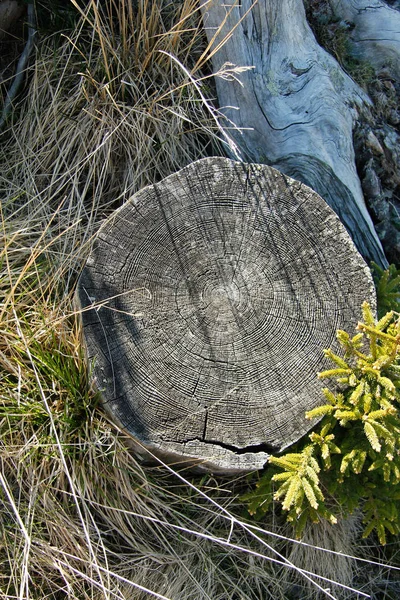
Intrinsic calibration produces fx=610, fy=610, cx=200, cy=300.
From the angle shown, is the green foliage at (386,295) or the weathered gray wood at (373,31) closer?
the green foliage at (386,295)

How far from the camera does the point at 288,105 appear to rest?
3.14 m

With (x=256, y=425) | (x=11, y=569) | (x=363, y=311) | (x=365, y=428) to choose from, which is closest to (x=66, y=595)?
(x=11, y=569)

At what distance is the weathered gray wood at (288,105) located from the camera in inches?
118

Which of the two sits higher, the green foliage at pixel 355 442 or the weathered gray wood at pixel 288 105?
the weathered gray wood at pixel 288 105

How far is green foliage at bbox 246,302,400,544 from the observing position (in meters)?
2.21

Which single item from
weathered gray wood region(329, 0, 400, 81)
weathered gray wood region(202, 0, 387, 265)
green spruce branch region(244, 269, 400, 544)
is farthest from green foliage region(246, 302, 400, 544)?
weathered gray wood region(329, 0, 400, 81)

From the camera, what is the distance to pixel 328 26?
377cm

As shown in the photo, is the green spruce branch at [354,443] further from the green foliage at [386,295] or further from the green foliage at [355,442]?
the green foliage at [386,295]

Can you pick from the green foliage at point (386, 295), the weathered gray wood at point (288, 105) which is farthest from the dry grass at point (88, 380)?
the green foliage at point (386, 295)

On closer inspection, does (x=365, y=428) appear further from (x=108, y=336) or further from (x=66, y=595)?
(x=66, y=595)

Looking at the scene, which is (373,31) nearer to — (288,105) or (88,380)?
(288,105)

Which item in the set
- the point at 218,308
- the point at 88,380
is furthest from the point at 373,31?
the point at 88,380

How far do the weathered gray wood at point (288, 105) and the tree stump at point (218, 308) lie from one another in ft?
2.10

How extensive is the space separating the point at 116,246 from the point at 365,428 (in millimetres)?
1124
